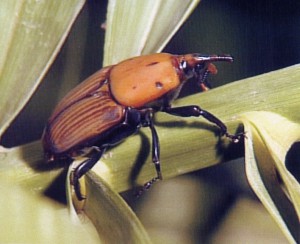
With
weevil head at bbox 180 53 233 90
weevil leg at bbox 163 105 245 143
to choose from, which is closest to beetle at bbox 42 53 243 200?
weevil head at bbox 180 53 233 90

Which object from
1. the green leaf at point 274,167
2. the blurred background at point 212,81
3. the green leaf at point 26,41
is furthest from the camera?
the blurred background at point 212,81

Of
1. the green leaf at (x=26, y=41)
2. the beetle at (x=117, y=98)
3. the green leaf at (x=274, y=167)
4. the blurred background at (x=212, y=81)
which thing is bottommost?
the blurred background at (x=212, y=81)

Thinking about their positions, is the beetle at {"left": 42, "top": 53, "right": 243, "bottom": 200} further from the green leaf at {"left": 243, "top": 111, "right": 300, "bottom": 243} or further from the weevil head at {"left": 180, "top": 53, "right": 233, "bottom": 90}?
the green leaf at {"left": 243, "top": 111, "right": 300, "bottom": 243}

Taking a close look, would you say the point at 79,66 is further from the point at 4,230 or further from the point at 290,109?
the point at 4,230

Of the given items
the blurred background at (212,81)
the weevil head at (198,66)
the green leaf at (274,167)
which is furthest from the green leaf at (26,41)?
the blurred background at (212,81)

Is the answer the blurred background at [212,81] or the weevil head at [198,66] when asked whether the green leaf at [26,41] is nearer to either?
the weevil head at [198,66]

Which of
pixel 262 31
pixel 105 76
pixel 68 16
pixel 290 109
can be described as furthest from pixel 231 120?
pixel 262 31

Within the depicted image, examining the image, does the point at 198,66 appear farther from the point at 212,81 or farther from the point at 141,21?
the point at 141,21
